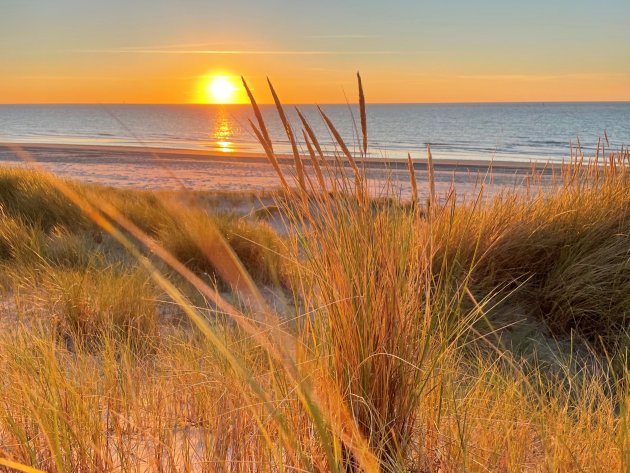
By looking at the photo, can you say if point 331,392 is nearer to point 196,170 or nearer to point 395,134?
point 196,170

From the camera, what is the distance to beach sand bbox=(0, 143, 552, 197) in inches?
591

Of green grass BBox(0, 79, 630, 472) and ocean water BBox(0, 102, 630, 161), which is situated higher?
ocean water BBox(0, 102, 630, 161)

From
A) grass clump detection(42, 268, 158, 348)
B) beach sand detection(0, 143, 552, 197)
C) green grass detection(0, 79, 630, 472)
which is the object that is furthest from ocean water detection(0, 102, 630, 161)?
beach sand detection(0, 143, 552, 197)

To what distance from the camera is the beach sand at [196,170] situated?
1502cm

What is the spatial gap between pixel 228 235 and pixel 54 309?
2.29 metres

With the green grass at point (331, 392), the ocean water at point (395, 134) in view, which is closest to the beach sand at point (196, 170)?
the ocean water at point (395, 134)

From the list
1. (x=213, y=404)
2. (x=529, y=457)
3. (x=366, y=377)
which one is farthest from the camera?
(x=213, y=404)

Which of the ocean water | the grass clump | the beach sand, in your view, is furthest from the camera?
the ocean water

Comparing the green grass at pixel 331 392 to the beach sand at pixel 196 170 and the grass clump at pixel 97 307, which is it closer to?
the grass clump at pixel 97 307

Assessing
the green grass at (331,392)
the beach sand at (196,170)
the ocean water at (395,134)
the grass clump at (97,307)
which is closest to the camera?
the green grass at (331,392)

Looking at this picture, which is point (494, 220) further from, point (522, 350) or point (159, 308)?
point (159, 308)

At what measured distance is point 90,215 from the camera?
5.99 m

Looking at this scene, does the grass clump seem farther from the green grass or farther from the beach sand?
the beach sand

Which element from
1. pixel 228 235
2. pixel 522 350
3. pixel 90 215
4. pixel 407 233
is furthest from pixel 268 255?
pixel 407 233
